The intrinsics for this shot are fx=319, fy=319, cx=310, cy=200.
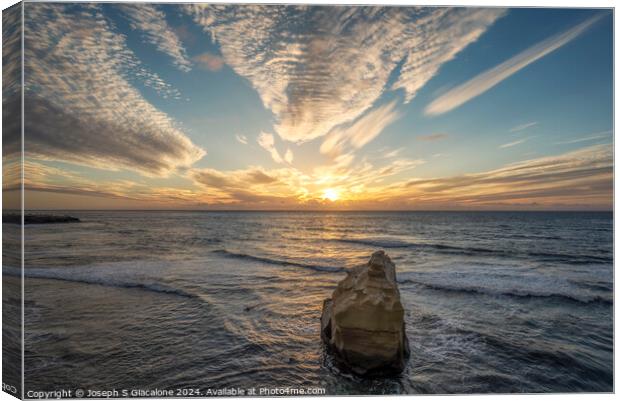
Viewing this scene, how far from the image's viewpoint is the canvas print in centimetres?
416

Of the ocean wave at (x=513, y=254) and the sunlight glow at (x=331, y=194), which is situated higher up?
the sunlight glow at (x=331, y=194)

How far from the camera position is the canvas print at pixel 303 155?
4156 mm

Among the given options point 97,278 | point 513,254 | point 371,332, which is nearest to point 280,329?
point 371,332

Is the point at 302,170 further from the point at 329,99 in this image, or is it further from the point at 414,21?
the point at 414,21

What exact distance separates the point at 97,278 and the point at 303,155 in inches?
277

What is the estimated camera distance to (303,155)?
6.63 metres

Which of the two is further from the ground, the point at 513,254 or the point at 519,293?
the point at 519,293

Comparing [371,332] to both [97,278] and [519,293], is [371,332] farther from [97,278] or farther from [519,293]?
[97,278]

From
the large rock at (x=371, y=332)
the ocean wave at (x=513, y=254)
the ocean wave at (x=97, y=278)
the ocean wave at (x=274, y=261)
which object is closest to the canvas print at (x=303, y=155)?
the large rock at (x=371, y=332)

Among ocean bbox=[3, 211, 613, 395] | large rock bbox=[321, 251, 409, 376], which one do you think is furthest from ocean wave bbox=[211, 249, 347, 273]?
large rock bbox=[321, 251, 409, 376]

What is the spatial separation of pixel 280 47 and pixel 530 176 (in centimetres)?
515

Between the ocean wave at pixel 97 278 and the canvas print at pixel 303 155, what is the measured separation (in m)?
0.47

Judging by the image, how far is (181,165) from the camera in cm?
710

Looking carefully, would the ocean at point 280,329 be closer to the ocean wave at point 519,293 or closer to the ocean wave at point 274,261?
the ocean wave at point 519,293
